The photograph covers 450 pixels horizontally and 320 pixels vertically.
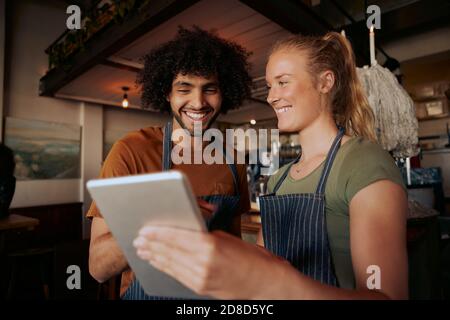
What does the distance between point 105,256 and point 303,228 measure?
0.65 metres

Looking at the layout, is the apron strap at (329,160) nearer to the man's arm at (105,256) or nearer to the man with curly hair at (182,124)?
the man with curly hair at (182,124)

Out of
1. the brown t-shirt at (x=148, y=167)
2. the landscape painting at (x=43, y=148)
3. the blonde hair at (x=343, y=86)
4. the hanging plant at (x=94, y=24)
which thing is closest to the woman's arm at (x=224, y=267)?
the brown t-shirt at (x=148, y=167)

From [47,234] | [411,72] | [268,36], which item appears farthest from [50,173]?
[411,72]

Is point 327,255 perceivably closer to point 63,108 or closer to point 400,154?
point 400,154

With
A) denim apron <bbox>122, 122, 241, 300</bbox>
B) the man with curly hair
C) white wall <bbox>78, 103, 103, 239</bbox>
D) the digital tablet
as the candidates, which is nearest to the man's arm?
the man with curly hair

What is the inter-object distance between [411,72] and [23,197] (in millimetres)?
7367

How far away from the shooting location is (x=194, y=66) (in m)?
1.42

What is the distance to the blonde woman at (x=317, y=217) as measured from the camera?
0.52 m

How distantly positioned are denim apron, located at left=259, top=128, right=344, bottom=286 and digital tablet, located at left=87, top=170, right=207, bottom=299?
59cm

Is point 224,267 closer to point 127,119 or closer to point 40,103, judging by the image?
point 40,103

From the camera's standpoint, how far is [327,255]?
0.98 metres

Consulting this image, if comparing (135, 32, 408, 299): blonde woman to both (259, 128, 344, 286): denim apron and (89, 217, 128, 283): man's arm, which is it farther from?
(89, 217, 128, 283): man's arm

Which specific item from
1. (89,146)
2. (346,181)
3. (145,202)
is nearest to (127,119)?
(89,146)

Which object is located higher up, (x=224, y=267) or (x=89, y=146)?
(x=89, y=146)
